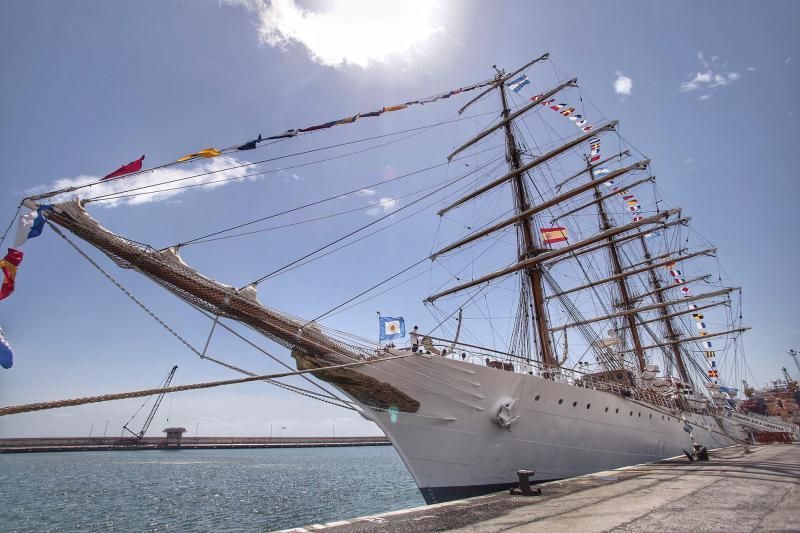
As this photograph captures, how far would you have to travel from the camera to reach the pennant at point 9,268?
5.77 m

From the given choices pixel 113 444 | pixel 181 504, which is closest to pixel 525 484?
pixel 181 504

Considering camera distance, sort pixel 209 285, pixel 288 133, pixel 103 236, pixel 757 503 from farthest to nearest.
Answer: pixel 288 133, pixel 209 285, pixel 103 236, pixel 757 503

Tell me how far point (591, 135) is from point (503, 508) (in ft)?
54.2

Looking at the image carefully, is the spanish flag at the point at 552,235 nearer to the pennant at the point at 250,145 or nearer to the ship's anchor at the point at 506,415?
the ship's anchor at the point at 506,415

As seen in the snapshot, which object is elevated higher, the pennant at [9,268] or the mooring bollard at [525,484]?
the pennant at [9,268]

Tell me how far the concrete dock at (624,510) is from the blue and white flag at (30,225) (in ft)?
20.8

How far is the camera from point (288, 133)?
8.80m

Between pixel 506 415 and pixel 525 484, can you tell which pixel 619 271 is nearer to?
pixel 506 415

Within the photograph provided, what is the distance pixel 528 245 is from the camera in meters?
18.0

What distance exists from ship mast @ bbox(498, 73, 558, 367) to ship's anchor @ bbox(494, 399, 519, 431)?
484 cm

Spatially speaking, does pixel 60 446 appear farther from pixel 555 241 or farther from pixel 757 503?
pixel 757 503

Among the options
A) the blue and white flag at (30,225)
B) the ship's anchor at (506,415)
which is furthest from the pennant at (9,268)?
the ship's anchor at (506,415)

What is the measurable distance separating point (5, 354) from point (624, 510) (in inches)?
339

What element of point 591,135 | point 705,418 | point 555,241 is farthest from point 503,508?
point 705,418
